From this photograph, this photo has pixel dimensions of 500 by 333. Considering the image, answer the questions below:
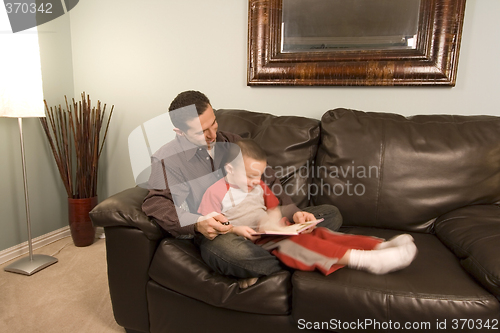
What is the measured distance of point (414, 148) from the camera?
1525 millimetres

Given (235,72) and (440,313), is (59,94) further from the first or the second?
(440,313)

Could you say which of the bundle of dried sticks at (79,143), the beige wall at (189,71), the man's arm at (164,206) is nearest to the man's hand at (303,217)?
the man's arm at (164,206)

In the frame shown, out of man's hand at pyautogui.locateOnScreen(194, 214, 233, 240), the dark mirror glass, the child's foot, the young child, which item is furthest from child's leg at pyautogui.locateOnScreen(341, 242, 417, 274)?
the dark mirror glass

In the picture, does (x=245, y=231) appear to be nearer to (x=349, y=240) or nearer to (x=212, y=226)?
(x=212, y=226)

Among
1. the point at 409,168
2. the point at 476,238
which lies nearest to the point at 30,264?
the point at 409,168

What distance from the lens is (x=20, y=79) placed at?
178 cm

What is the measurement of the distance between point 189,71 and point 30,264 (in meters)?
1.57

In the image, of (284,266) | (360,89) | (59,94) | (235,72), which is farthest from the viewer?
(59,94)

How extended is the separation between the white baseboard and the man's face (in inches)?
62.4

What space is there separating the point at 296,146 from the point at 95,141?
143 centimetres

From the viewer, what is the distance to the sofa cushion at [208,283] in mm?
1107

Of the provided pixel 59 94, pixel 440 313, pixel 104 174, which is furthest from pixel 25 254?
pixel 440 313

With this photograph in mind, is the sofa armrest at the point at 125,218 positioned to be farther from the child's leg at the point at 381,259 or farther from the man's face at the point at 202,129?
the child's leg at the point at 381,259

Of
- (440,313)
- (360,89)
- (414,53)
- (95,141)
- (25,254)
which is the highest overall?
(414,53)
